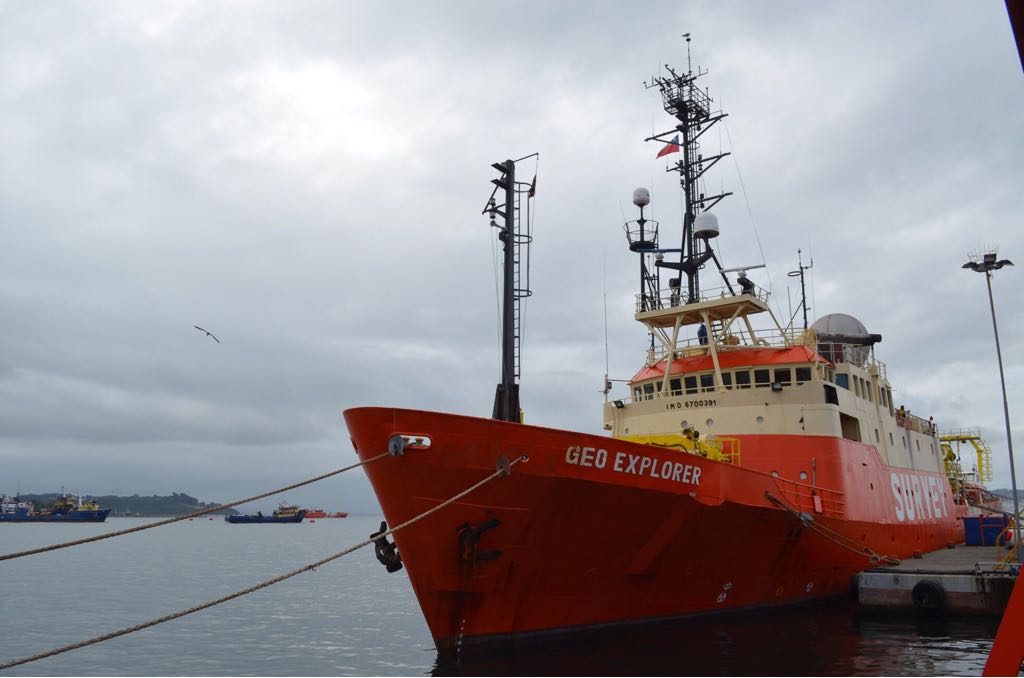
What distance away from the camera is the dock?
1730 centimetres

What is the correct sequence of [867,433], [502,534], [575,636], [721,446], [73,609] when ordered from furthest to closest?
[73,609] < [867,433] < [721,446] < [575,636] < [502,534]

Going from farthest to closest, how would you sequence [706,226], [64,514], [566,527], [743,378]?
[64,514] < [706,226] < [743,378] < [566,527]

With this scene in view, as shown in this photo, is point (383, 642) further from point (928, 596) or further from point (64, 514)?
point (64, 514)

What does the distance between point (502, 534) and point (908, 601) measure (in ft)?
39.3

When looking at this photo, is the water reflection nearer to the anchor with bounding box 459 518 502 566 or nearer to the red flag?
the anchor with bounding box 459 518 502 566

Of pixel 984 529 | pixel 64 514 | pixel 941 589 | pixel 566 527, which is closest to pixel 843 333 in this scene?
pixel 984 529

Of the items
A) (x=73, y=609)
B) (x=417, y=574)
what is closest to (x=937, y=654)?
(x=417, y=574)

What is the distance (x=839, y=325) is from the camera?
88.8ft

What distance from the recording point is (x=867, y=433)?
20.5m

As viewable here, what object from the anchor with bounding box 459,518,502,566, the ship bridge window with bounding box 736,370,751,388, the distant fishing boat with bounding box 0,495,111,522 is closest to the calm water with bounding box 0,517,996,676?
the anchor with bounding box 459,518,502,566

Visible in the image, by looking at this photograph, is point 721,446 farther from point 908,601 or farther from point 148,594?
point 148,594

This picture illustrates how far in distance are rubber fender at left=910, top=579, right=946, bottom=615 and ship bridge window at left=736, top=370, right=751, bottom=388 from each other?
6327 millimetres

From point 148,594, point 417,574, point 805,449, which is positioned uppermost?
point 805,449

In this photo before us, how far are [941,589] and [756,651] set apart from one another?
6.95 metres
